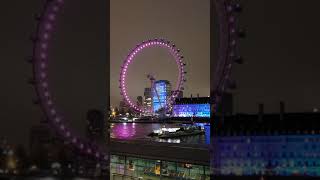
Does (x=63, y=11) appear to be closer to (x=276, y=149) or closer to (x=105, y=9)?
(x=105, y=9)

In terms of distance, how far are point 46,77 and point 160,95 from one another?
22.9ft

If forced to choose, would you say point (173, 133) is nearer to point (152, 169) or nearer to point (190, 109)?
point (152, 169)

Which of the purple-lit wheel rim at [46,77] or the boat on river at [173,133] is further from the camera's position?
the boat on river at [173,133]

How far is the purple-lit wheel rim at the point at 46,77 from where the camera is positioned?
215 centimetres

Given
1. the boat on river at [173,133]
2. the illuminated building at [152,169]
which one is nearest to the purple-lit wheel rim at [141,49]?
the boat on river at [173,133]

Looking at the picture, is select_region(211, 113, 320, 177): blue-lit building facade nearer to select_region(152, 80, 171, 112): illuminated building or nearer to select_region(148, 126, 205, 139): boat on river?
select_region(148, 126, 205, 139): boat on river

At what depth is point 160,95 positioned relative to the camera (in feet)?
30.0

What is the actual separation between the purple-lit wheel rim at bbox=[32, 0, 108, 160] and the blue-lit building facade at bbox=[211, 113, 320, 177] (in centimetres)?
107

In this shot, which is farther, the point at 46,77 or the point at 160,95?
the point at 160,95

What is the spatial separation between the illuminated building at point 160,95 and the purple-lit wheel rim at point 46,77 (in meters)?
5.94

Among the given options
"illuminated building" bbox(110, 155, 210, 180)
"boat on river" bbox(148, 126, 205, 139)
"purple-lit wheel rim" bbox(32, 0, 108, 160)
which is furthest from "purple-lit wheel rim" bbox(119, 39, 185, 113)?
"purple-lit wheel rim" bbox(32, 0, 108, 160)

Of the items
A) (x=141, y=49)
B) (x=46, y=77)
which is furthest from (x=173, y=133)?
(x=46, y=77)

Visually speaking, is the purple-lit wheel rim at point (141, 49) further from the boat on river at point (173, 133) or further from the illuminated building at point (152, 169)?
the illuminated building at point (152, 169)

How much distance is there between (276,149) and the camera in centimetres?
350
